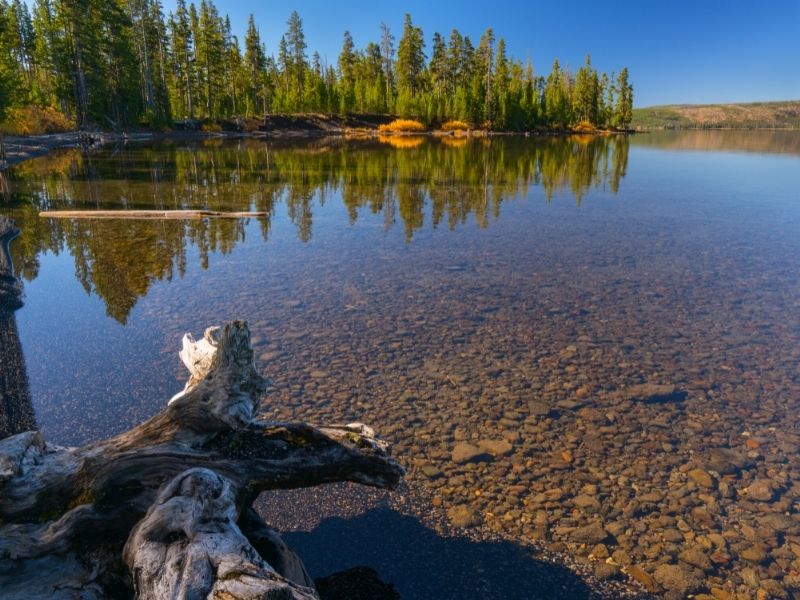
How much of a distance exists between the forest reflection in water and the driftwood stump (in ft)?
23.1

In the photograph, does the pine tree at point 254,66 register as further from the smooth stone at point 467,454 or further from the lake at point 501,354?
the smooth stone at point 467,454

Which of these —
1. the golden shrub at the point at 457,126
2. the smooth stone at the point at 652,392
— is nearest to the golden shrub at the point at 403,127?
the golden shrub at the point at 457,126

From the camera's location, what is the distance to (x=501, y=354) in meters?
9.04

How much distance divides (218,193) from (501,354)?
2047cm

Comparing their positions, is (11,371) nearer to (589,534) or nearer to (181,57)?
(589,534)

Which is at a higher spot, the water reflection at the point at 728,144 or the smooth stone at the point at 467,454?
the water reflection at the point at 728,144

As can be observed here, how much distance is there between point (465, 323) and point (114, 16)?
252ft

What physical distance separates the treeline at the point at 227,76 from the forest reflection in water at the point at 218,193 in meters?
20.5

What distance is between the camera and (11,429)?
598 centimetres

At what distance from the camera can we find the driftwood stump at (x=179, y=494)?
276 cm

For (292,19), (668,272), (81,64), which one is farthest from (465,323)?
(292,19)

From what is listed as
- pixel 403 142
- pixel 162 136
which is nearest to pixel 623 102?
pixel 403 142

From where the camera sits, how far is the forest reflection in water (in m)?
14.7

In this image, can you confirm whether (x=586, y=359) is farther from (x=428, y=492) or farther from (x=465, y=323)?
(x=428, y=492)
